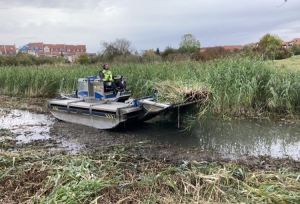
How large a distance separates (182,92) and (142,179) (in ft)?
12.5

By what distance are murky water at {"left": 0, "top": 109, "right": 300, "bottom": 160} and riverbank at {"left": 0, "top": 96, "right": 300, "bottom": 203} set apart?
84 centimetres

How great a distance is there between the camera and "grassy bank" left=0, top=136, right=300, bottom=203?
3.71 meters

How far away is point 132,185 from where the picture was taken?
4172 millimetres

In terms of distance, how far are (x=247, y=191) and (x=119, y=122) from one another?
193 inches

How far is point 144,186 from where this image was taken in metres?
4.09

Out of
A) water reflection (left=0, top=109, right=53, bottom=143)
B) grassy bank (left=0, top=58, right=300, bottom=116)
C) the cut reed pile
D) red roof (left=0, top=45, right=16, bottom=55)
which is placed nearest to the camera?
the cut reed pile

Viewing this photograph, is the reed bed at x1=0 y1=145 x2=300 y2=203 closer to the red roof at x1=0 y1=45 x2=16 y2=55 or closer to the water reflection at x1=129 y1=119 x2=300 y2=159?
the water reflection at x1=129 y1=119 x2=300 y2=159

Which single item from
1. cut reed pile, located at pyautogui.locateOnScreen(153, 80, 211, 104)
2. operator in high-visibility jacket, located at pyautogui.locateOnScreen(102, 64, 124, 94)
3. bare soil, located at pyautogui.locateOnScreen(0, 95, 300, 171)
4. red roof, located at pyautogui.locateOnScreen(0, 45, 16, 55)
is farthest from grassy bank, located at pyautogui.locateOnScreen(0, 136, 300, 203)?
red roof, located at pyautogui.locateOnScreen(0, 45, 16, 55)

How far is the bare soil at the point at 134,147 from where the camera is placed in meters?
5.83

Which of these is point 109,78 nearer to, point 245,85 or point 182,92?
point 182,92

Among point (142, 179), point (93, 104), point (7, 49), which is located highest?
point (7, 49)

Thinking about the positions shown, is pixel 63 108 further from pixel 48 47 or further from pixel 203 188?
pixel 48 47

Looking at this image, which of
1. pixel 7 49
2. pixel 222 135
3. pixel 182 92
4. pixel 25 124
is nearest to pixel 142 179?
pixel 182 92

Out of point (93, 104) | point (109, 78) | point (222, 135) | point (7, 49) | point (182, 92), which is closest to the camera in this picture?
point (182, 92)
